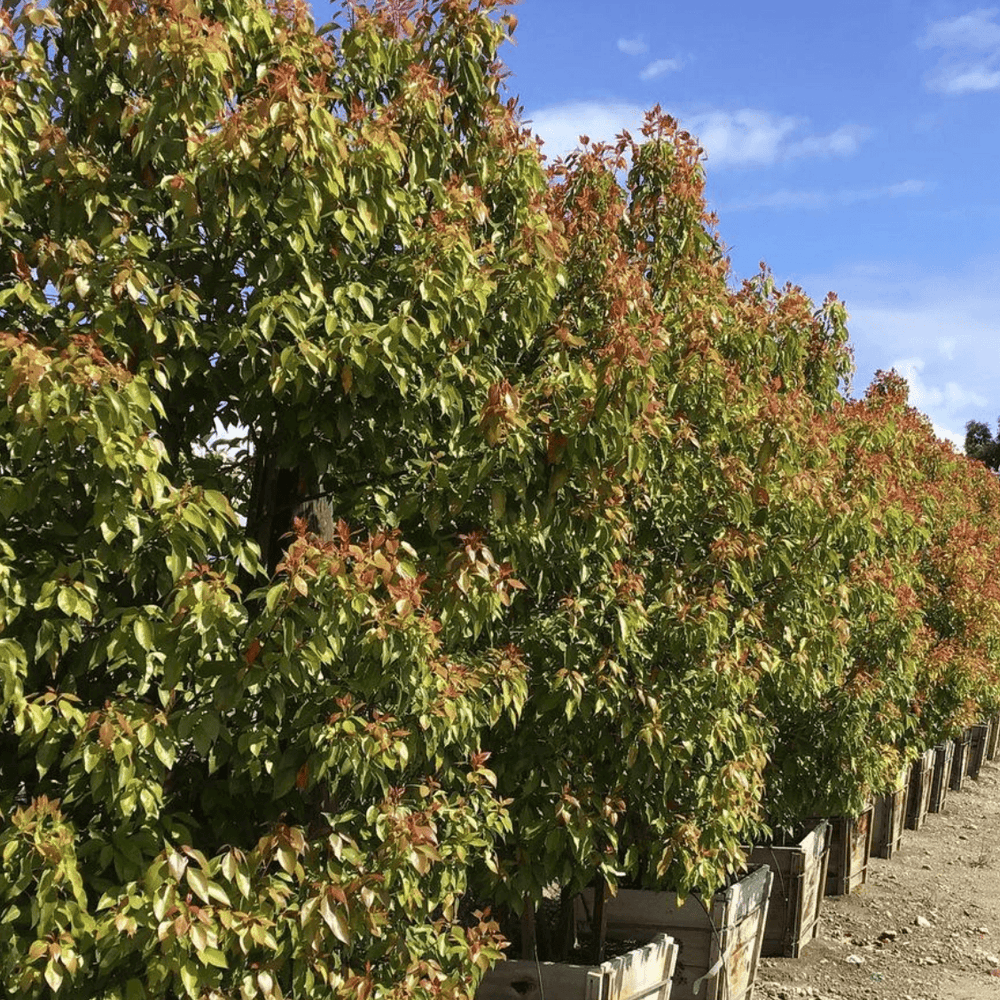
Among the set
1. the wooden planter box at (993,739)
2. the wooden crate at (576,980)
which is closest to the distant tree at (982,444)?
the wooden planter box at (993,739)

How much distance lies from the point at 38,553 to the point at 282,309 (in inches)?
42.8

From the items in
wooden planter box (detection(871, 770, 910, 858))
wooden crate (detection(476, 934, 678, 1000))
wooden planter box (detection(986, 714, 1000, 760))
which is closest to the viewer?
wooden crate (detection(476, 934, 678, 1000))

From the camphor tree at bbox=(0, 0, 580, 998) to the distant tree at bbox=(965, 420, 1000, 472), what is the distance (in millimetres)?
48415

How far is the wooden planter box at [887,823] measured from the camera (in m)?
12.8

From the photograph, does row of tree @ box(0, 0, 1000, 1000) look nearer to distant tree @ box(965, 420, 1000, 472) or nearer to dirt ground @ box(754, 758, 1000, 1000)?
dirt ground @ box(754, 758, 1000, 1000)

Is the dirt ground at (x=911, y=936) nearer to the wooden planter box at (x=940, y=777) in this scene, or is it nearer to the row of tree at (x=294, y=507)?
the wooden planter box at (x=940, y=777)

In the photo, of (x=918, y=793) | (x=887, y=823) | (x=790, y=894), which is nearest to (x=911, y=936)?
(x=790, y=894)

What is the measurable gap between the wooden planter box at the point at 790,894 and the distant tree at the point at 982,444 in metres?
42.9

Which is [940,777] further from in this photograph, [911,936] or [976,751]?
[911,936]

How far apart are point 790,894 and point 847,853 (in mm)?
2257

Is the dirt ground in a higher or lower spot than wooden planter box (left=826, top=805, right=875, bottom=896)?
lower

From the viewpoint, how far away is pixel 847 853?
36.3ft

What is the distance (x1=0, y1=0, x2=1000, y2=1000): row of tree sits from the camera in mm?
3500

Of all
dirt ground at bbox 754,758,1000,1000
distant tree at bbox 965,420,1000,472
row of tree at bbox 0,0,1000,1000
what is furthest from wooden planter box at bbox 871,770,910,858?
distant tree at bbox 965,420,1000,472
